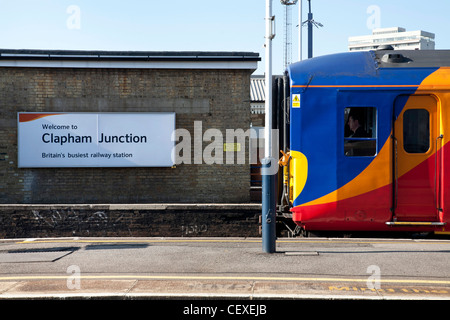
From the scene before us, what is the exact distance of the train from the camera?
7699 mm

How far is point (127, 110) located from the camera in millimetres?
13602

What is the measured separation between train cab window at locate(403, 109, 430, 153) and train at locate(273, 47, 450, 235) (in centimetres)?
1

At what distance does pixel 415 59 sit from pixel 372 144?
1.58m

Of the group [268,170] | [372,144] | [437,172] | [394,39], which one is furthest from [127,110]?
[394,39]

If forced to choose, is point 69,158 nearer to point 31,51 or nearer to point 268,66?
point 31,51

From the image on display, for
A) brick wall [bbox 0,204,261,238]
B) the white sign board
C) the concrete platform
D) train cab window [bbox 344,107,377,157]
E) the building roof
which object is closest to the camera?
the concrete platform

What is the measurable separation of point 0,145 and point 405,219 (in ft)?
34.2

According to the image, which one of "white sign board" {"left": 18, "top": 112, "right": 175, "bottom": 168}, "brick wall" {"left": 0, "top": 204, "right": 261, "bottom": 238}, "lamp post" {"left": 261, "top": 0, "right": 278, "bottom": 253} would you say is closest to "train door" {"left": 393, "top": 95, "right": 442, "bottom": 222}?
"lamp post" {"left": 261, "top": 0, "right": 278, "bottom": 253}

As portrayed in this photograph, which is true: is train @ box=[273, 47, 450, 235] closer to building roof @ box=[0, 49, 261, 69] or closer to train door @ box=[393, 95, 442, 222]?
train door @ box=[393, 95, 442, 222]

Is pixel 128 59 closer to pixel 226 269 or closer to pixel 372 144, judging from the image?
pixel 372 144

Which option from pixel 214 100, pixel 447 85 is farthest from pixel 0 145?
pixel 447 85

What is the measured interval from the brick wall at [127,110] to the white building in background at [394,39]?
10969 cm

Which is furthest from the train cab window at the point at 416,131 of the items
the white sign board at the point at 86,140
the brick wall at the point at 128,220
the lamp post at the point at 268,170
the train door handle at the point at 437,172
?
the white sign board at the point at 86,140

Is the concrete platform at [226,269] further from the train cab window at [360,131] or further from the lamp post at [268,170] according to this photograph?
the train cab window at [360,131]
